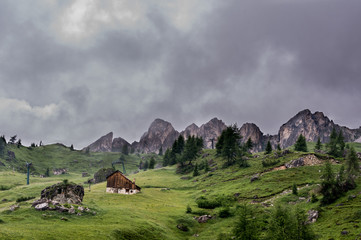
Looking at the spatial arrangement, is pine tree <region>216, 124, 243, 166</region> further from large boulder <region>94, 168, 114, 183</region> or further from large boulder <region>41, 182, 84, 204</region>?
large boulder <region>41, 182, 84, 204</region>

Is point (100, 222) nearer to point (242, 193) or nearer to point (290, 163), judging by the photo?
point (242, 193)

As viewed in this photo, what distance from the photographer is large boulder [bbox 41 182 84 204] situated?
4881 cm

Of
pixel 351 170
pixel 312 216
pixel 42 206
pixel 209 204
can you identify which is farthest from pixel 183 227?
pixel 351 170

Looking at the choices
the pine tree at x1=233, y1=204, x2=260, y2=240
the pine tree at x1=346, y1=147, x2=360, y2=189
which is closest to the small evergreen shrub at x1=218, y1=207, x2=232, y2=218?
the pine tree at x1=233, y1=204, x2=260, y2=240

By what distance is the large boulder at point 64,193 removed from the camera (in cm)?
4881

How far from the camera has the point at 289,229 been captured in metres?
33.8

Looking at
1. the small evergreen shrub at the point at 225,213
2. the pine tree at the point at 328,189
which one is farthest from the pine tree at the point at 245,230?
the pine tree at the point at 328,189

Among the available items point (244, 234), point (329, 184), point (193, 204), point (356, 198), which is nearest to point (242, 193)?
point (193, 204)

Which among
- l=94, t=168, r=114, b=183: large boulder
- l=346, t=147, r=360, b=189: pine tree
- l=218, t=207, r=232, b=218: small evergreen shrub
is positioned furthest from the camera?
l=94, t=168, r=114, b=183: large boulder

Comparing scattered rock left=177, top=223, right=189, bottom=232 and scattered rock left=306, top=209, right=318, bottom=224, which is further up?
scattered rock left=306, top=209, right=318, bottom=224

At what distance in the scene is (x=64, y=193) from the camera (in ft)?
173

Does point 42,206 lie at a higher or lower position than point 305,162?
lower

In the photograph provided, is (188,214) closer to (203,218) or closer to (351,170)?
(203,218)

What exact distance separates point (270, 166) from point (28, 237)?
88.4 m
